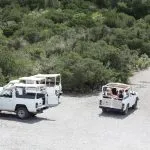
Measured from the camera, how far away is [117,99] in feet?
99.0

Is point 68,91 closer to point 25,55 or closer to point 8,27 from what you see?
point 25,55

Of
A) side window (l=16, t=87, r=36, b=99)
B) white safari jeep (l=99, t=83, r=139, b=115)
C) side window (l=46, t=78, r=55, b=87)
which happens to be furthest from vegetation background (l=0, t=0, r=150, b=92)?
side window (l=16, t=87, r=36, b=99)

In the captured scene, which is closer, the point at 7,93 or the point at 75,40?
the point at 7,93

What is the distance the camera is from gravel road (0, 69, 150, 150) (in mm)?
23538

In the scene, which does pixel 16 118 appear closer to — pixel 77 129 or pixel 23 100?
pixel 23 100

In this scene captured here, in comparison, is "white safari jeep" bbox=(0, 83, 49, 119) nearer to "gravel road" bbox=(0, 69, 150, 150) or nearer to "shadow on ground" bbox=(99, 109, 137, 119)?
"gravel road" bbox=(0, 69, 150, 150)

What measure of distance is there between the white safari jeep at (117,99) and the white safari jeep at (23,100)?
421 centimetres

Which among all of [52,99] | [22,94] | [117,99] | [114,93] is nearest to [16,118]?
[22,94]

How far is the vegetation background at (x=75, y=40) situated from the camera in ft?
122

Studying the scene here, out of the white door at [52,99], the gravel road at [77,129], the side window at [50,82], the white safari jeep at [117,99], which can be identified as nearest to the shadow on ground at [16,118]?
the gravel road at [77,129]

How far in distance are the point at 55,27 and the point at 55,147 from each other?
3876cm

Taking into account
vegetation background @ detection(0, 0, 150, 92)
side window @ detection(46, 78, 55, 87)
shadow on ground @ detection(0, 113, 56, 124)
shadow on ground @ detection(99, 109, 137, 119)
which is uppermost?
vegetation background @ detection(0, 0, 150, 92)

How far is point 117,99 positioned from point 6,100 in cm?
693

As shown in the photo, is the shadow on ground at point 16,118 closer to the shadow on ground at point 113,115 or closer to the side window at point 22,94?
the side window at point 22,94
